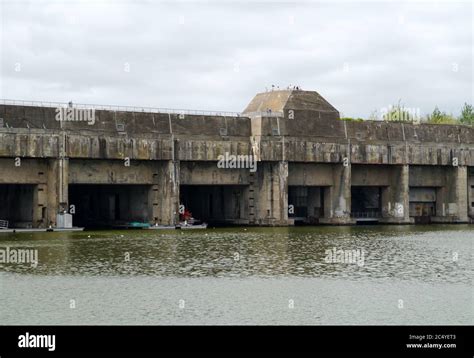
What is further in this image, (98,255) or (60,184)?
(60,184)

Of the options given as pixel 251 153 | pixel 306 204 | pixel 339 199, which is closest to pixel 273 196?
pixel 251 153

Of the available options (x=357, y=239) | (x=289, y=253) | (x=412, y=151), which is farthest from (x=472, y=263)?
(x=412, y=151)

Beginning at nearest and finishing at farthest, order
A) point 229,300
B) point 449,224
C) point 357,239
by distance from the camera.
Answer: point 229,300, point 357,239, point 449,224

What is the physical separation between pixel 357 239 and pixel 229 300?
98.7ft

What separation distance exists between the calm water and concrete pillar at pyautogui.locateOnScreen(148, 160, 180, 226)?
16.4m

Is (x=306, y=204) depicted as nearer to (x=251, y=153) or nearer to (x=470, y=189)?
(x=251, y=153)

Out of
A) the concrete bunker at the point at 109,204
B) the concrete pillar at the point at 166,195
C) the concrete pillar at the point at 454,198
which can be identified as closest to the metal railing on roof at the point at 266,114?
the concrete pillar at the point at 166,195

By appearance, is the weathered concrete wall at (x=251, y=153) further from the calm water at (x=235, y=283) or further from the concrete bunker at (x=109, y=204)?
the calm water at (x=235, y=283)

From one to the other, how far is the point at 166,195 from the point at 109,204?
9.50m

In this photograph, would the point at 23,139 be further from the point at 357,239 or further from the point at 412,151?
the point at 412,151

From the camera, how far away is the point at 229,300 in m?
29.4

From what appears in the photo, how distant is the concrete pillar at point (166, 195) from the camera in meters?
71.6

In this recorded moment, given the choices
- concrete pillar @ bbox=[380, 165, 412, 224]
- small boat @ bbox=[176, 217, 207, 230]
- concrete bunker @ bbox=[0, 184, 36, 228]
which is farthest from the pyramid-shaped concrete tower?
concrete bunker @ bbox=[0, 184, 36, 228]

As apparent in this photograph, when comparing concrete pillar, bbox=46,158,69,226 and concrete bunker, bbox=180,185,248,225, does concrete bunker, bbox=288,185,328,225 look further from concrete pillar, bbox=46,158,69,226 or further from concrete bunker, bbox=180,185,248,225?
concrete pillar, bbox=46,158,69,226
